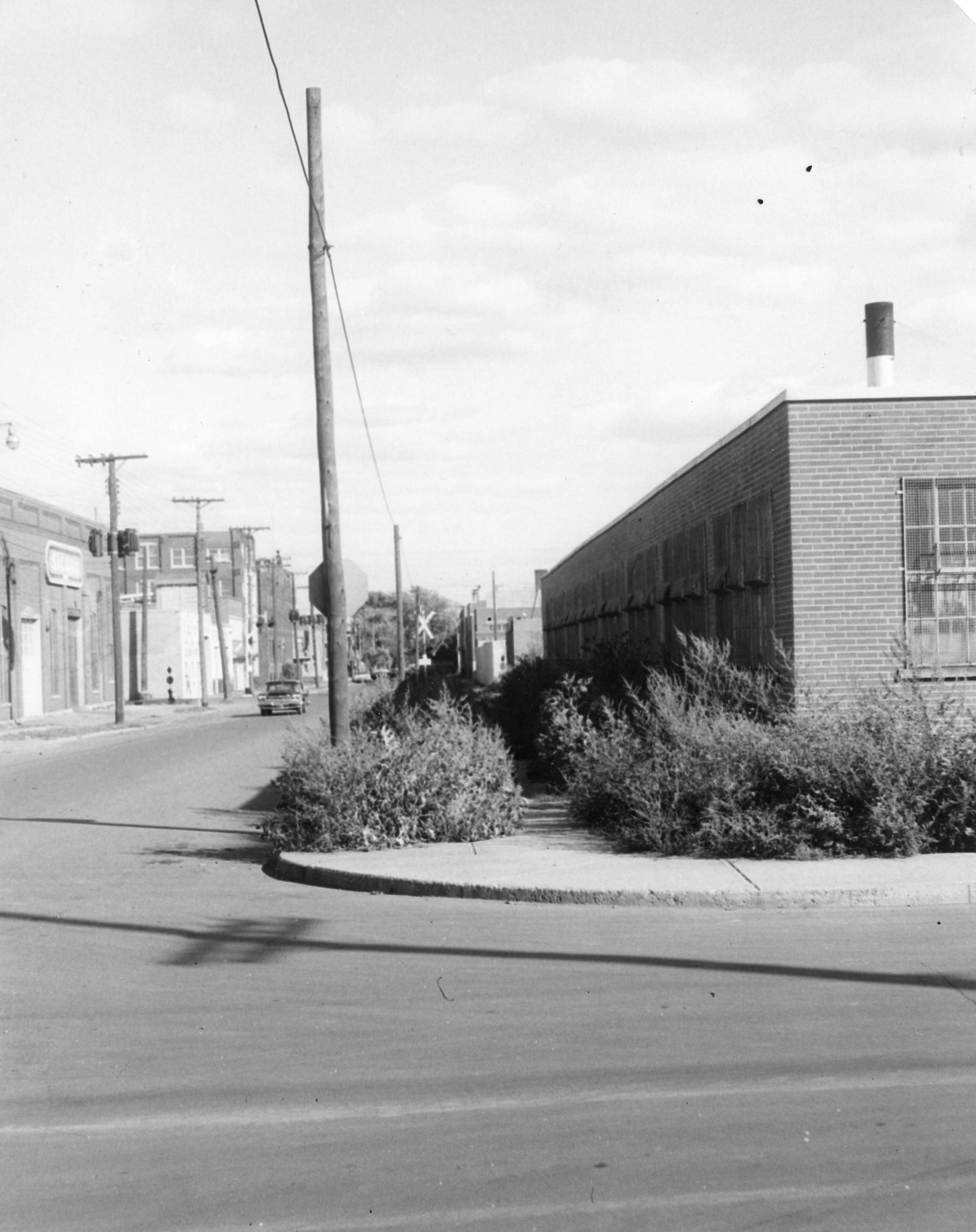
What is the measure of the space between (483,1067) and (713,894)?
12.8 feet

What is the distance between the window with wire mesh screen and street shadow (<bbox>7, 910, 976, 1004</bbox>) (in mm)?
7817

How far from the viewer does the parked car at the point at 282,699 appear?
167 feet

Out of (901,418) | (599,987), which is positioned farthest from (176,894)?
(901,418)

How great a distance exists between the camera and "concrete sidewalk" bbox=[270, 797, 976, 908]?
364 inches

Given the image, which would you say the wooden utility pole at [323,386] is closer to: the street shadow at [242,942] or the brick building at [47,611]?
the street shadow at [242,942]

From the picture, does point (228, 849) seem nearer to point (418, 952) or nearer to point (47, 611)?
point (418, 952)

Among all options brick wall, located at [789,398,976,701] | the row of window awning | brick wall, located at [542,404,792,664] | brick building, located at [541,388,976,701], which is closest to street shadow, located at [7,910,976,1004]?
brick building, located at [541,388,976,701]

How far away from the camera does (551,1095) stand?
209 inches

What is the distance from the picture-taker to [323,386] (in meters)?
15.2

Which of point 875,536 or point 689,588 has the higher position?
point 875,536

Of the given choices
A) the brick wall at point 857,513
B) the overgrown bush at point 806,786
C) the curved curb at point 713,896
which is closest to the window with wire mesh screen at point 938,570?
the brick wall at point 857,513

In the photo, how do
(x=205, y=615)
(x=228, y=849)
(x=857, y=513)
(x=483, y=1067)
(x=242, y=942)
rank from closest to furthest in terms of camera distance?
(x=483, y=1067), (x=242, y=942), (x=228, y=849), (x=857, y=513), (x=205, y=615)

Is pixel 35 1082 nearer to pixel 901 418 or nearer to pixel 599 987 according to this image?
pixel 599 987

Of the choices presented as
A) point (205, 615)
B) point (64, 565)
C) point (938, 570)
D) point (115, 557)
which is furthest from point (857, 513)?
point (205, 615)
